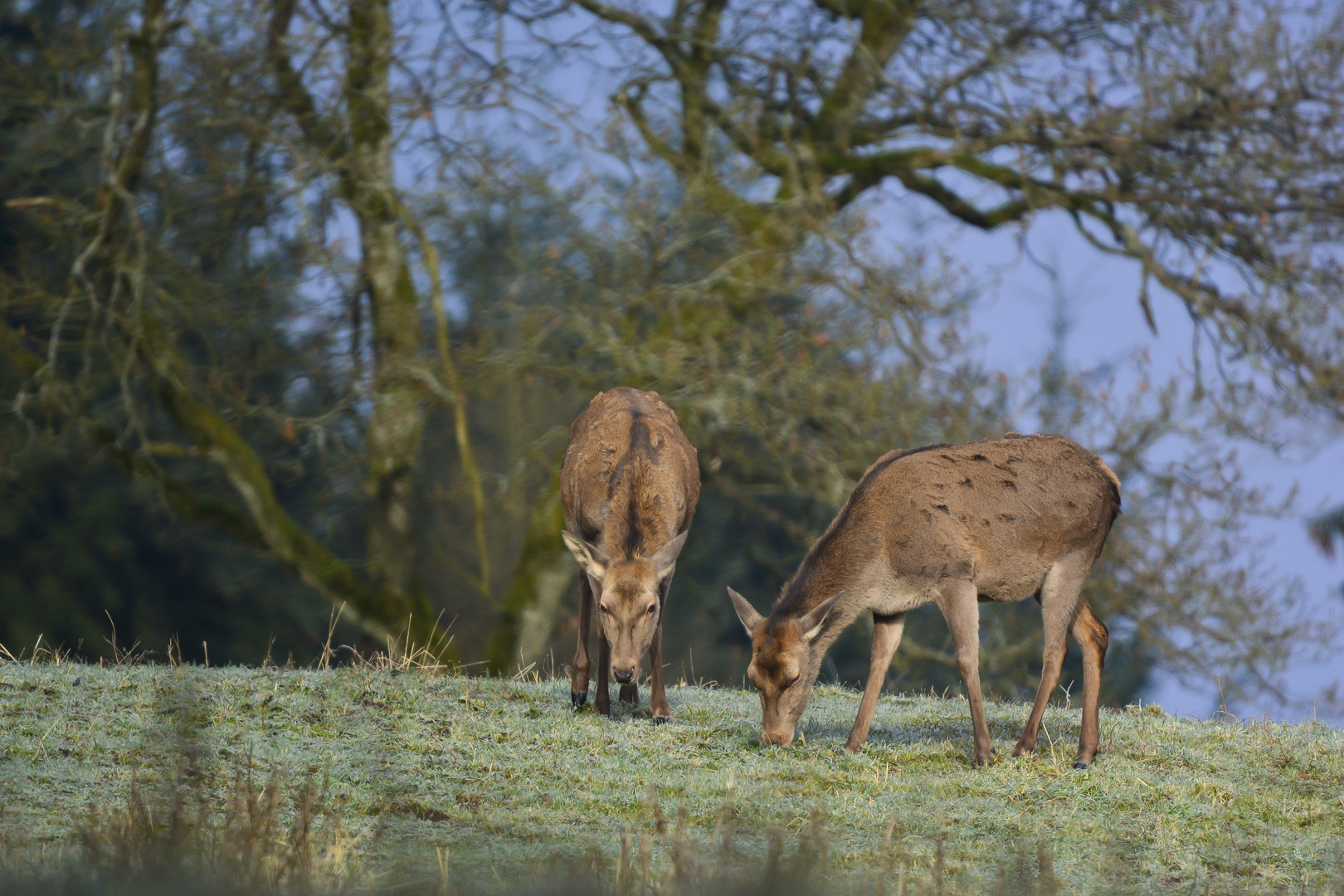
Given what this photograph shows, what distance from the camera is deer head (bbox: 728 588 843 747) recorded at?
7125 mm

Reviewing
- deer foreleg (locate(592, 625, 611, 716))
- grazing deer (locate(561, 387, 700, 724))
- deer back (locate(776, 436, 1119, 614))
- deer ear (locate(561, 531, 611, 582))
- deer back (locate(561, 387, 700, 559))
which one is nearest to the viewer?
deer back (locate(776, 436, 1119, 614))

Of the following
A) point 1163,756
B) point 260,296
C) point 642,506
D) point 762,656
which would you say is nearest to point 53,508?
point 260,296

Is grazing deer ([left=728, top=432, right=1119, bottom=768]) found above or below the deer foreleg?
above

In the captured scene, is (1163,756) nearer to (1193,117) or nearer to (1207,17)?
(1193,117)

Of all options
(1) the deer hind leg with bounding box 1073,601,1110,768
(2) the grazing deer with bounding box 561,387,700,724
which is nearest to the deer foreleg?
(2) the grazing deer with bounding box 561,387,700,724

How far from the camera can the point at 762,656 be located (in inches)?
281

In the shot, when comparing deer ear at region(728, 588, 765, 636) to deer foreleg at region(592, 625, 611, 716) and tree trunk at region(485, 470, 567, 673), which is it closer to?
deer foreleg at region(592, 625, 611, 716)

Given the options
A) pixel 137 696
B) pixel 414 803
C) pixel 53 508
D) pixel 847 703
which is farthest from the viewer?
pixel 53 508

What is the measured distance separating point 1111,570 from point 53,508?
16271 mm

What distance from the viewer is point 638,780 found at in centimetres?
628

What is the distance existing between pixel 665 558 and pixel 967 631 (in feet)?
6.28

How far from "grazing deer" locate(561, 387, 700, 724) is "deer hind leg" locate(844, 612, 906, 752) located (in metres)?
1.32

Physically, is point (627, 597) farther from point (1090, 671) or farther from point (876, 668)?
point (1090, 671)

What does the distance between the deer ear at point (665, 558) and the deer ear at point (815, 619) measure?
101cm
